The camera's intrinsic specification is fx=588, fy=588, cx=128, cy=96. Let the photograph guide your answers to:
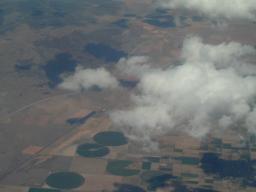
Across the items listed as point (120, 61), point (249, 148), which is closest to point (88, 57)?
point (120, 61)

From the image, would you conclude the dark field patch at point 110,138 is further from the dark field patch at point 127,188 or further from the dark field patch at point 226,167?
the dark field patch at point 226,167

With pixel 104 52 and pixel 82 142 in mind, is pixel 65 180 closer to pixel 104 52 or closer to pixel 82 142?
pixel 82 142

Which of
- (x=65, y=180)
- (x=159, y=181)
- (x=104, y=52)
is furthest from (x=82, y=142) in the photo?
(x=104, y=52)

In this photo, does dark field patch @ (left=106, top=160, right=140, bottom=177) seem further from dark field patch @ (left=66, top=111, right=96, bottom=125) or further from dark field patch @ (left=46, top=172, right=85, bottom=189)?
dark field patch @ (left=66, top=111, right=96, bottom=125)

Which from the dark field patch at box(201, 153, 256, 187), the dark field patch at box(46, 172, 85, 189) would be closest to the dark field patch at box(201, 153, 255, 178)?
the dark field patch at box(201, 153, 256, 187)

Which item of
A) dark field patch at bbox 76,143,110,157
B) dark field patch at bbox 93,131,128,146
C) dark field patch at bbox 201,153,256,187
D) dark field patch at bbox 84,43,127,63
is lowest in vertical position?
dark field patch at bbox 201,153,256,187

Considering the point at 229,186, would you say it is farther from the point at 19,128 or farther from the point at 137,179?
the point at 19,128
